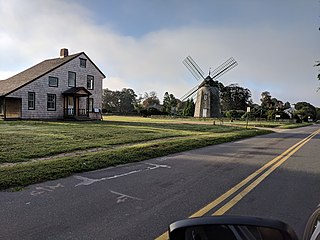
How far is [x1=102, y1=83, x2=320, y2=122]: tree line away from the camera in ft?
236

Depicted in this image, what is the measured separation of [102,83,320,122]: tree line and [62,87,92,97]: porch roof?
128ft

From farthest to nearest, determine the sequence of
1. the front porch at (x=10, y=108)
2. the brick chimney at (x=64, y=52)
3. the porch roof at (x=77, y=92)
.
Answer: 1. the brick chimney at (x=64, y=52)
2. the porch roof at (x=77, y=92)
3. the front porch at (x=10, y=108)

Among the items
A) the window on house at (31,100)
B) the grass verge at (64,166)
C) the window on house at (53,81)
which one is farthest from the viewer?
the window on house at (53,81)

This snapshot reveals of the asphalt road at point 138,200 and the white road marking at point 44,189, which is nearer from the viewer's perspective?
the asphalt road at point 138,200

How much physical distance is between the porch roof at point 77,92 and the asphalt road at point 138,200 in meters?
24.0

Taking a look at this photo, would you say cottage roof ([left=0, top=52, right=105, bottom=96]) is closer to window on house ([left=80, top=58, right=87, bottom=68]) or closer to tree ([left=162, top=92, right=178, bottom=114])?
window on house ([left=80, top=58, right=87, bottom=68])

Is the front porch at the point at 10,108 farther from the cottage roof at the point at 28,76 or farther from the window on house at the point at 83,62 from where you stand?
the window on house at the point at 83,62

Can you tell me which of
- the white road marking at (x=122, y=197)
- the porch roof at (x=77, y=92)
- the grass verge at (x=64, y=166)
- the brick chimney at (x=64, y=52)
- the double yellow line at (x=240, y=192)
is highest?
the brick chimney at (x=64, y=52)

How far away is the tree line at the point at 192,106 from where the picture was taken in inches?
2832

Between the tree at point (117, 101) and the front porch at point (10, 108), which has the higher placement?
the tree at point (117, 101)

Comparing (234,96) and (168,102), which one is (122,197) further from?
(234,96)

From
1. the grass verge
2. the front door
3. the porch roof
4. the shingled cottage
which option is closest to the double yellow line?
the grass verge

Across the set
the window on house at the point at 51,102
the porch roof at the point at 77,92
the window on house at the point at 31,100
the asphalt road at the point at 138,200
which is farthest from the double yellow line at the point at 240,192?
the window on house at the point at 51,102

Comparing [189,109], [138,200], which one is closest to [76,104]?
[138,200]
